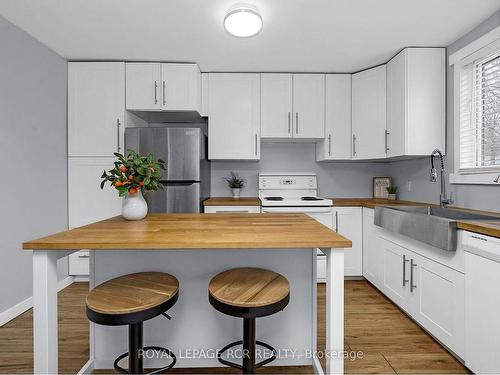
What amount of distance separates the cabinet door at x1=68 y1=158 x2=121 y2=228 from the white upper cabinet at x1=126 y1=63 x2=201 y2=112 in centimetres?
73

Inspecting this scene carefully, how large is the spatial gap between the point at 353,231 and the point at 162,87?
2632 millimetres

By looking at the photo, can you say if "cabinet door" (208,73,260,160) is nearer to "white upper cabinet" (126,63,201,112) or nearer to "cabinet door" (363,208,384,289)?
"white upper cabinet" (126,63,201,112)

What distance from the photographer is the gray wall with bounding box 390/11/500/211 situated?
2144 mm

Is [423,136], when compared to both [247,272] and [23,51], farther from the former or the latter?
[23,51]

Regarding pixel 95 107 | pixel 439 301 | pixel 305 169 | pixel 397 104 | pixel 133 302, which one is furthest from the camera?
pixel 305 169

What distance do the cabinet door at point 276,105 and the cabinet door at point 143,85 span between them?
1169 millimetres

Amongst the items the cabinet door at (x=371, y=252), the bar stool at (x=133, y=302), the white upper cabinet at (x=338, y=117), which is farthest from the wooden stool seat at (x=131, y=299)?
the white upper cabinet at (x=338, y=117)

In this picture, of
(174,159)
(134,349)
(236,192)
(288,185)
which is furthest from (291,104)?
(134,349)

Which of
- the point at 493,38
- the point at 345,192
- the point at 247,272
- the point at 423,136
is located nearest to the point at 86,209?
the point at 247,272

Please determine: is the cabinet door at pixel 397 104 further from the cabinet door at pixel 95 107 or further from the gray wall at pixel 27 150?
the gray wall at pixel 27 150

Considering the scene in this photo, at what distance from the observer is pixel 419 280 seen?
207cm

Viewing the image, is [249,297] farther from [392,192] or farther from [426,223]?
[392,192]

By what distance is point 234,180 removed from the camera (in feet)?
11.6

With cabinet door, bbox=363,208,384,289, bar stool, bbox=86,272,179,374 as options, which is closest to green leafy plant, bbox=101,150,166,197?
A: bar stool, bbox=86,272,179,374
